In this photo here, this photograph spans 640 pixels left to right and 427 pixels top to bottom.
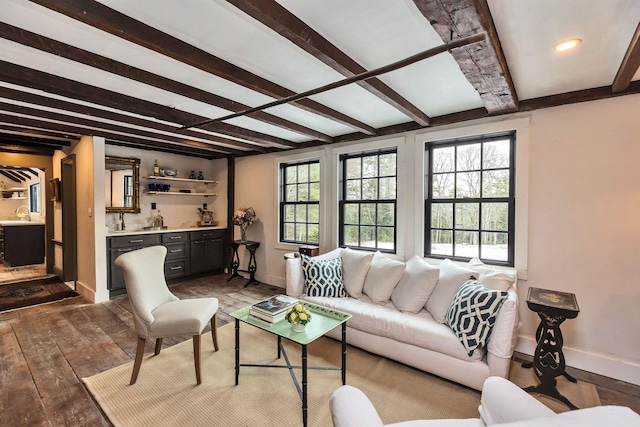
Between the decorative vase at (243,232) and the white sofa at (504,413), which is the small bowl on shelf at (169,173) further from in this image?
the white sofa at (504,413)

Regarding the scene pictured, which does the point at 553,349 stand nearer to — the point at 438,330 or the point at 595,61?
the point at 438,330

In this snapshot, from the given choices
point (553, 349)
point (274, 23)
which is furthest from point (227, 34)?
point (553, 349)

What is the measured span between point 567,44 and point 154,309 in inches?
142

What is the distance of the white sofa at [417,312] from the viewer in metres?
2.12

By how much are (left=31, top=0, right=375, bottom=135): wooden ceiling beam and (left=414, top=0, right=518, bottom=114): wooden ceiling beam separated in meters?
1.36

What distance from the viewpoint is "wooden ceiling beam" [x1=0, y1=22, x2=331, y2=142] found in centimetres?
170

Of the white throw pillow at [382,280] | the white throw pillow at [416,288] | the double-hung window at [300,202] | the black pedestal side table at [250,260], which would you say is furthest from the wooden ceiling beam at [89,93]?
the white throw pillow at [416,288]

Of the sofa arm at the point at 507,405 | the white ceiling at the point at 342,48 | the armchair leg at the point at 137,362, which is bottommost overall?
the armchair leg at the point at 137,362

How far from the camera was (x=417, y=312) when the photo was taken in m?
2.70

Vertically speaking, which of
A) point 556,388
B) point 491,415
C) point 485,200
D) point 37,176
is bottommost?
point 556,388

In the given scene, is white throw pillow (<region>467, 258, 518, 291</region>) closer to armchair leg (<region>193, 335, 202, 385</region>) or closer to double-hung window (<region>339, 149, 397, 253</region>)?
double-hung window (<region>339, 149, 397, 253</region>)

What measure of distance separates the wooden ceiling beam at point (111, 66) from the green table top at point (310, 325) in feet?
6.35

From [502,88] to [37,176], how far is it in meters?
10.1

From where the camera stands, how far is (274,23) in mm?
1487
